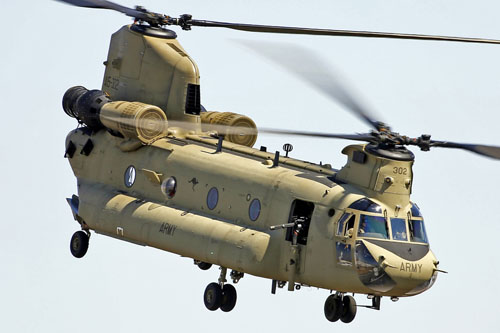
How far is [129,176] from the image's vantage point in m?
45.6

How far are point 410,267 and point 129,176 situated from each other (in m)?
10.1

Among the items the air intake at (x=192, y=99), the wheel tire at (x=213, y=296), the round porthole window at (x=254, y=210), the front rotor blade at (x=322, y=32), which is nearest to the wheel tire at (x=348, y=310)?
the round porthole window at (x=254, y=210)

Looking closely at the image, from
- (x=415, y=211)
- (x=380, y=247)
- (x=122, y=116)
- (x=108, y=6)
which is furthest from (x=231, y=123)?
(x=380, y=247)

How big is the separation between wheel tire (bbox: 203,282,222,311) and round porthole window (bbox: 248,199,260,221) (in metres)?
2.14

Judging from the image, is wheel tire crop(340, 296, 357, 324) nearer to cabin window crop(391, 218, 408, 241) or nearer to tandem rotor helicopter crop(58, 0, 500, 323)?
tandem rotor helicopter crop(58, 0, 500, 323)

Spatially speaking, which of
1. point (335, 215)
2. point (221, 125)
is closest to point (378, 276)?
point (335, 215)

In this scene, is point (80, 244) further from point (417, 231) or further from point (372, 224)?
point (417, 231)

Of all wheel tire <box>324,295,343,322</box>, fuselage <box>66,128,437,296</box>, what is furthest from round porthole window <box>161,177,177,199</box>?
wheel tire <box>324,295,343,322</box>

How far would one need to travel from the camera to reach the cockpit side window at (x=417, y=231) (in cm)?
3984

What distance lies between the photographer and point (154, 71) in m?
46.7

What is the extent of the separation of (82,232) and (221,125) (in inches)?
205

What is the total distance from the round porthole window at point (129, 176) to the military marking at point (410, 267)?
976 cm

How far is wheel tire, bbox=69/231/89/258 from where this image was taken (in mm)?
46906

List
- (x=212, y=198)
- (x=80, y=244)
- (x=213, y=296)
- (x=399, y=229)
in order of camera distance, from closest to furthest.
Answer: (x=399, y=229) < (x=213, y=296) < (x=212, y=198) < (x=80, y=244)
